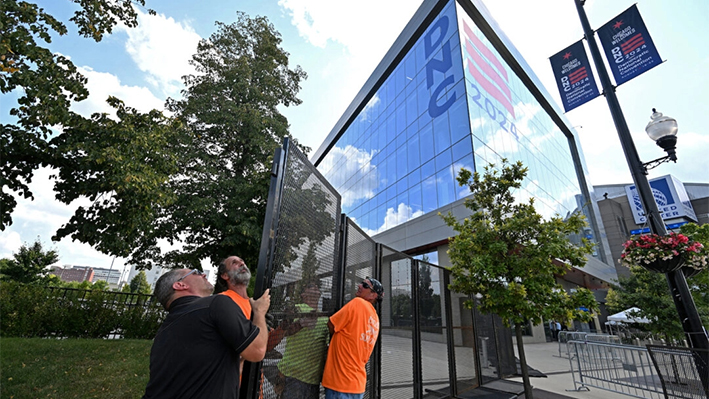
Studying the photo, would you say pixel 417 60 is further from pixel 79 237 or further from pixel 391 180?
pixel 79 237

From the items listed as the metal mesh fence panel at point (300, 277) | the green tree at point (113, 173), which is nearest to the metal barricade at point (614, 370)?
the metal mesh fence panel at point (300, 277)

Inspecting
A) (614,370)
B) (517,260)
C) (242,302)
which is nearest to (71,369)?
(242,302)

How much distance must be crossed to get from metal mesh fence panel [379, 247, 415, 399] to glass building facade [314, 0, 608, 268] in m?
11.6

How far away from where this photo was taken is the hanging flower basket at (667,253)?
4902mm

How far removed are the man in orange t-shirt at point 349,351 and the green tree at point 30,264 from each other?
94.1 feet

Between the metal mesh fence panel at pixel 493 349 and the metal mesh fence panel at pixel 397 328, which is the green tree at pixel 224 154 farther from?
the metal mesh fence panel at pixel 493 349

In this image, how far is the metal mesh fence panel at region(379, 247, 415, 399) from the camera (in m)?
4.52

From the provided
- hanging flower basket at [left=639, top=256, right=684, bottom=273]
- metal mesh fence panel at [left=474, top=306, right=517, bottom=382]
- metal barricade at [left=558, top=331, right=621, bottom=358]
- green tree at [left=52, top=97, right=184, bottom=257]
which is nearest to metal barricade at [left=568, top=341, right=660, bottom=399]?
metal mesh fence panel at [left=474, top=306, right=517, bottom=382]

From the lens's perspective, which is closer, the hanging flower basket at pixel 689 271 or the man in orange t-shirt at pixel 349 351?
the man in orange t-shirt at pixel 349 351

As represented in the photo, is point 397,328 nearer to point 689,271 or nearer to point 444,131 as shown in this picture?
point 689,271

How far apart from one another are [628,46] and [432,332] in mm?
8109

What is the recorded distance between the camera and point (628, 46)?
688 centimetres

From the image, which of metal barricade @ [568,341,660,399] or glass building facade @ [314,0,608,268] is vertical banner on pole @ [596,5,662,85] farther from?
glass building facade @ [314,0,608,268]

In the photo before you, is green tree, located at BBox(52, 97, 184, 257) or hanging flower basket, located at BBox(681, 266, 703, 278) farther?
green tree, located at BBox(52, 97, 184, 257)
